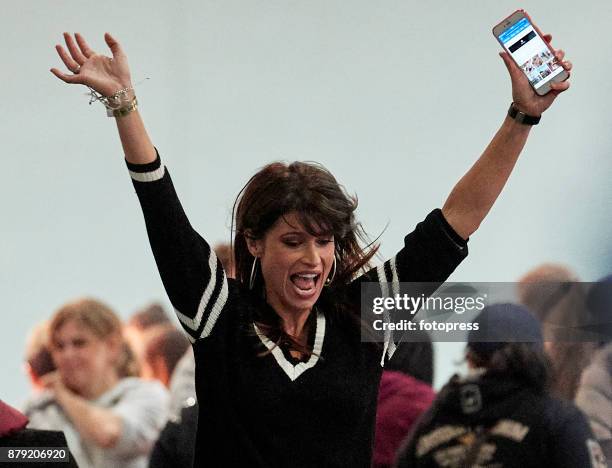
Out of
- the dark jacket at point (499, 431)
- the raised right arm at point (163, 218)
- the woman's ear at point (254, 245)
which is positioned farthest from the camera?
the dark jacket at point (499, 431)

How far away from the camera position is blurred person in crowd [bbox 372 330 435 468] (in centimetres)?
208

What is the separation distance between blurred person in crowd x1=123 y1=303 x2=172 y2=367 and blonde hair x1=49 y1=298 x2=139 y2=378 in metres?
0.01

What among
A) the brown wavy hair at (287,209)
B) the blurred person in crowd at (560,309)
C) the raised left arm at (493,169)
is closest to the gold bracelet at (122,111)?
the brown wavy hair at (287,209)

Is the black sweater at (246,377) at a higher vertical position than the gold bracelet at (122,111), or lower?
lower

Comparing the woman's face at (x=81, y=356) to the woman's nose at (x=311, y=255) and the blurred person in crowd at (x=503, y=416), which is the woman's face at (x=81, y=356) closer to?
the blurred person in crowd at (x=503, y=416)

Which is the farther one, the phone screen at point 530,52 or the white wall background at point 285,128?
the white wall background at point 285,128

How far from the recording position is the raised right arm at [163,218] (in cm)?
116

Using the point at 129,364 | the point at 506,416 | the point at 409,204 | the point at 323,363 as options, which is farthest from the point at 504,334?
the point at 323,363

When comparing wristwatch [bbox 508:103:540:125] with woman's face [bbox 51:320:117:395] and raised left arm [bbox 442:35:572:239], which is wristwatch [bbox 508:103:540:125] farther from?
woman's face [bbox 51:320:117:395]

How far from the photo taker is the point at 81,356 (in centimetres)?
225

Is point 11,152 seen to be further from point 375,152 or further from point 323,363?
point 323,363

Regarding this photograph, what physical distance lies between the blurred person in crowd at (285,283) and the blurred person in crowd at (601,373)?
95 cm

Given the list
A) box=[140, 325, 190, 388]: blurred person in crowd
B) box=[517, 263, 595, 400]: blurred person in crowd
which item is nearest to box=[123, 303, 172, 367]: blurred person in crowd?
box=[140, 325, 190, 388]: blurred person in crowd

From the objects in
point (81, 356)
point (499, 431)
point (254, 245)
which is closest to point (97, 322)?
point (81, 356)
